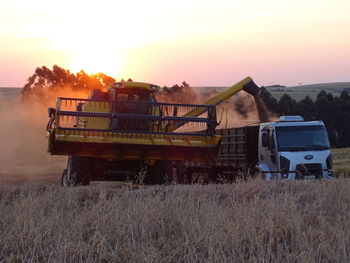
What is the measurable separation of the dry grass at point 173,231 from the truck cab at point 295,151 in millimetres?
8320

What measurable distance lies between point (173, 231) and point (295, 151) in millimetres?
10797

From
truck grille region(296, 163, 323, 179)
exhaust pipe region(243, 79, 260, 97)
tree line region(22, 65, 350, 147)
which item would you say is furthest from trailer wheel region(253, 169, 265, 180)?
tree line region(22, 65, 350, 147)

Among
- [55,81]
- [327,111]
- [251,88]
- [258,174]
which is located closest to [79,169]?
[258,174]

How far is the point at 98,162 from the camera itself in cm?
1322

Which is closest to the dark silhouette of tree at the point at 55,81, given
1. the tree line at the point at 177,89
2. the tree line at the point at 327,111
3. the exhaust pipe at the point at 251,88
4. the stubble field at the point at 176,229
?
the tree line at the point at 177,89

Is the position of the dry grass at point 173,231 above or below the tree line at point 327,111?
below

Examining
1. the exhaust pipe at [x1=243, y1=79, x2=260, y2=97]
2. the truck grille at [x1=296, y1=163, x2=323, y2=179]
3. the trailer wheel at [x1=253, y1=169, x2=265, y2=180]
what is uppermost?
the exhaust pipe at [x1=243, y1=79, x2=260, y2=97]

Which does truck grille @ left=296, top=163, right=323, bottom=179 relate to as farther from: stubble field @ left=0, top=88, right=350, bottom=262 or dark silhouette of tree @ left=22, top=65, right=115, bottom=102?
dark silhouette of tree @ left=22, top=65, right=115, bottom=102

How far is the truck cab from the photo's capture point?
16281mm

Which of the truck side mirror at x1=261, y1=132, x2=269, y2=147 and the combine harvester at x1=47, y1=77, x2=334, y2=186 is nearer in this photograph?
the combine harvester at x1=47, y1=77, x2=334, y2=186

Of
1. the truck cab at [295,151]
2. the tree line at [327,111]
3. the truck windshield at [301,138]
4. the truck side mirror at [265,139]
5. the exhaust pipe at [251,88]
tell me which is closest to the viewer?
the truck cab at [295,151]

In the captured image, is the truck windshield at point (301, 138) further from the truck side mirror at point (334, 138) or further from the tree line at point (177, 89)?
the tree line at point (177, 89)

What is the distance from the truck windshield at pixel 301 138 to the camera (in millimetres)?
16547

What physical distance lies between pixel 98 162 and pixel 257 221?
7486 millimetres
